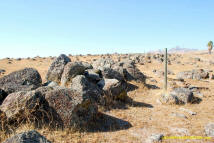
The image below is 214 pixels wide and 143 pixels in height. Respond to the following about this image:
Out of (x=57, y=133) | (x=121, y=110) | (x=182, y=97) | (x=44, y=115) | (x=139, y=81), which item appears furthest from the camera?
(x=139, y=81)

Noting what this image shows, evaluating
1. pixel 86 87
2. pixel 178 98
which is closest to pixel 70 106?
pixel 86 87

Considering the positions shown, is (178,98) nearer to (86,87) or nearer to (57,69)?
(86,87)

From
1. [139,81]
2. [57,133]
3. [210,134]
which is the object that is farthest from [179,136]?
[139,81]

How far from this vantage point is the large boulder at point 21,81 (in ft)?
22.2

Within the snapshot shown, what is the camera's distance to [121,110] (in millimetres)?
7641

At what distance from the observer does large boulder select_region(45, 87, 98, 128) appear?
522cm

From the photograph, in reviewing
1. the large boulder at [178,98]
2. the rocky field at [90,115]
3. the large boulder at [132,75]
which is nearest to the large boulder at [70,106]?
the rocky field at [90,115]

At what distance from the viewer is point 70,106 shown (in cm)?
529

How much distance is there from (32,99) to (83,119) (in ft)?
5.78

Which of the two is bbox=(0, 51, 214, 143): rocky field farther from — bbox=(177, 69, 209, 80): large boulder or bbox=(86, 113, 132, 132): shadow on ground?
bbox=(177, 69, 209, 80): large boulder

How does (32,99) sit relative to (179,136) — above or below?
above

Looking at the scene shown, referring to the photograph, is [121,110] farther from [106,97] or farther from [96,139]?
[96,139]

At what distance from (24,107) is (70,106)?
1.36 m

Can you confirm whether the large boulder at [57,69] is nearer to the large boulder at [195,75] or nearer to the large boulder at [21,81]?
the large boulder at [21,81]
